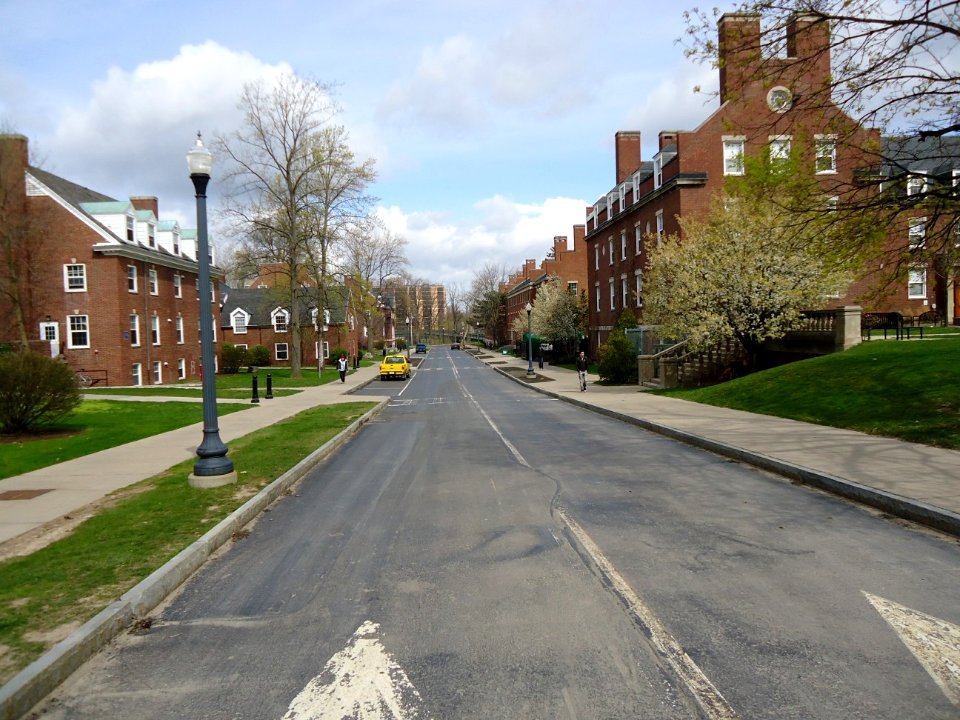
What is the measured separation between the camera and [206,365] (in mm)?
9484

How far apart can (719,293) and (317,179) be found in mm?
26928

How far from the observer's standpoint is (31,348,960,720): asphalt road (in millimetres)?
3584

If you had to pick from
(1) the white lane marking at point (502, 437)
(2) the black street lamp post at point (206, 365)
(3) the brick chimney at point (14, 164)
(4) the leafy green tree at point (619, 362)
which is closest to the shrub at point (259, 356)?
(3) the brick chimney at point (14, 164)

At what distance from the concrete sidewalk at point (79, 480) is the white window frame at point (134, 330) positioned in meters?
22.4

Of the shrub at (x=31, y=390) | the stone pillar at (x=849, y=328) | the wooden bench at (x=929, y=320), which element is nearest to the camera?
the shrub at (x=31, y=390)

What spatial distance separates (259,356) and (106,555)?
2114 inches

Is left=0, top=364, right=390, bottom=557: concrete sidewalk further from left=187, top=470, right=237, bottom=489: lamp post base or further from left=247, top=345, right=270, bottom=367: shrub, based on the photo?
left=247, top=345, right=270, bottom=367: shrub

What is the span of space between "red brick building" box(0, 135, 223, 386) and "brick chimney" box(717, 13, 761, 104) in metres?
26.5

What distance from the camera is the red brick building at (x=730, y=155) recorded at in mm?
10523

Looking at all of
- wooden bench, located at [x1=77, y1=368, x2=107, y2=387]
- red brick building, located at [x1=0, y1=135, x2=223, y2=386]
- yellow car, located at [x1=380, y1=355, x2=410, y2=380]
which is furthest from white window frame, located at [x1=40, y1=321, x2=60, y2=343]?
yellow car, located at [x1=380, y1=355, x2=410, y2=380]

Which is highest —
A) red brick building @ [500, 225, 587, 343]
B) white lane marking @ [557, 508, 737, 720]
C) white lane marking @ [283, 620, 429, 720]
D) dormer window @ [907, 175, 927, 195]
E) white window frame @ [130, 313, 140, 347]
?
red brick building @ [500, 225, 587, 343]

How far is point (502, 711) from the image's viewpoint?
11.3ft

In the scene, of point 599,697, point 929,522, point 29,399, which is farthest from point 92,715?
point 29,399

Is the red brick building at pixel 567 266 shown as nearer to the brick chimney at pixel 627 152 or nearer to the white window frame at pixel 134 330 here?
the brick chimney at pixel 627 152
